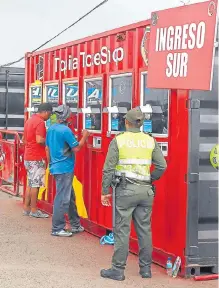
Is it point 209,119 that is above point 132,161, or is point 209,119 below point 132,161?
above

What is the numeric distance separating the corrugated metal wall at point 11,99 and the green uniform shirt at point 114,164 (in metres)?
9.60

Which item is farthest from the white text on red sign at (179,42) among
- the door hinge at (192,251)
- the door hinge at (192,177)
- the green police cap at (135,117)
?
the door hinge at (192,251)

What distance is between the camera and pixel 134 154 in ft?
20.6

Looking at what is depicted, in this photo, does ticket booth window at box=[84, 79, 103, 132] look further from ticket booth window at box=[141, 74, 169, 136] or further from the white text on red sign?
the white text on red sign

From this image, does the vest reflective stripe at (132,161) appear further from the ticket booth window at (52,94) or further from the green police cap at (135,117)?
the ticket booth window at (52,94)

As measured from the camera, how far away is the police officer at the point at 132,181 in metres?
6.27

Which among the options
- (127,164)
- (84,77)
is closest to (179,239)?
(127,164)

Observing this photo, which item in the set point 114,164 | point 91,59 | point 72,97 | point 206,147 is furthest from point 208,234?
point 72,97

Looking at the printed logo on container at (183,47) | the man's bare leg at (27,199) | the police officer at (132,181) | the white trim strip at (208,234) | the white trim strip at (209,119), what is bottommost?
the man's bare leg at (27,199)

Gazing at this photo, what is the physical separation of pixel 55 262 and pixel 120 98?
2.24 m

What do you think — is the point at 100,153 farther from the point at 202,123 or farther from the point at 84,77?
the point at 202,123

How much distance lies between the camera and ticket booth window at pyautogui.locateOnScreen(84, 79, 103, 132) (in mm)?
8555

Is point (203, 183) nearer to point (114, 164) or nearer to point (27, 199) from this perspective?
point (114, 164)

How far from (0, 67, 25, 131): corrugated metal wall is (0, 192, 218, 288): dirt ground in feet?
21.1
